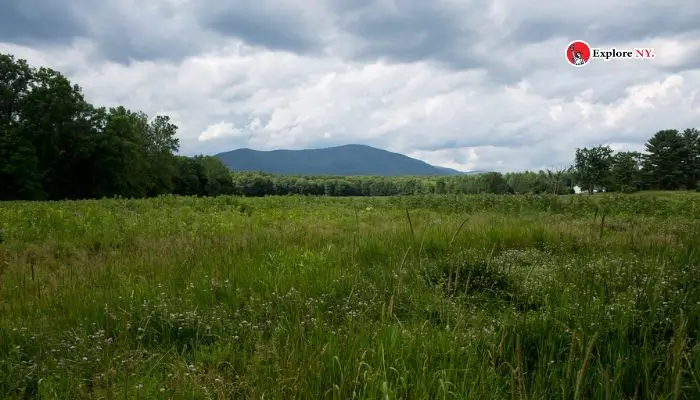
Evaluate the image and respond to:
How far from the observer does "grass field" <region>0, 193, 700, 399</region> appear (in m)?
2.75

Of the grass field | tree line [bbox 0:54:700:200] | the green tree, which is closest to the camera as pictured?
the grass field

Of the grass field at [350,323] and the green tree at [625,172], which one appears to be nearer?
the grass field at [350,323]

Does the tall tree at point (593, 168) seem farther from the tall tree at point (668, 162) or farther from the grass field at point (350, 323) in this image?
the grass field at point (350, 323)

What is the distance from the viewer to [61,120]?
55.3 metres

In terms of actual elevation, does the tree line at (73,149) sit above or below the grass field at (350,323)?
above

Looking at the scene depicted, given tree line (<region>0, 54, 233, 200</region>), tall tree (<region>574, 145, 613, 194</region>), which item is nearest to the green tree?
tall tree (<region>574, 145, 613, 194</region>)

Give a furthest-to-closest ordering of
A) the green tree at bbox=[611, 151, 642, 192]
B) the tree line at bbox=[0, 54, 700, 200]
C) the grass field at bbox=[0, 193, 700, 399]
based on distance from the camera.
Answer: the green tree at bbox=[611, 151, 642, 192] < the tree line at bbox=[0, 54, 700, 200] < the grass field at bbox=[0, 193, 700, 399]

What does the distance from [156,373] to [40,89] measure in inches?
2564

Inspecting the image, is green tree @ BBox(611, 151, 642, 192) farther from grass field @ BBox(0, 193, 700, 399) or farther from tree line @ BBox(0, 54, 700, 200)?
grass field @ BBox(0, 193, 700, 399)

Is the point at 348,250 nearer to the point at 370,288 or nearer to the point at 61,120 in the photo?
the point at 370,288

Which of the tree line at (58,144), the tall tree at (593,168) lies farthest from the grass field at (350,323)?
the tall tree at (593,168)

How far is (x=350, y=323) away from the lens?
10.8 feet

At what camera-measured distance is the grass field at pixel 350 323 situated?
2746 millimetres

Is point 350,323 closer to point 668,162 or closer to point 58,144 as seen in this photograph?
point 58,144
